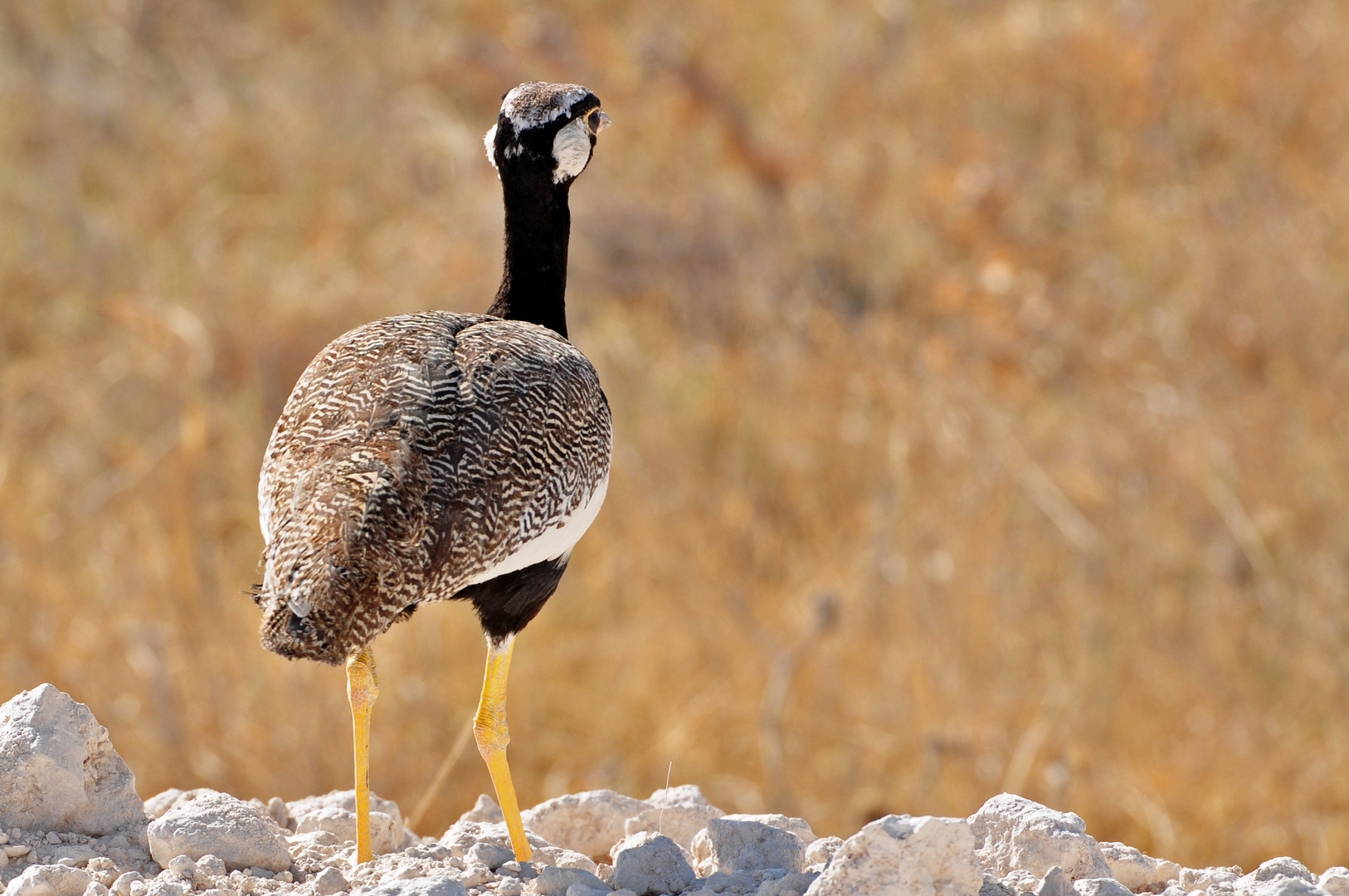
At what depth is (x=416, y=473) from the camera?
3.44 meters

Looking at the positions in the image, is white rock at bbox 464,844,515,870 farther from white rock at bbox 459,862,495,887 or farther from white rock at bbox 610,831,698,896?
white rock at bbox 610,831,698,896

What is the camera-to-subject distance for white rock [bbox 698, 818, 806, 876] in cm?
390

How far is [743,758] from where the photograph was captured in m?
8.12

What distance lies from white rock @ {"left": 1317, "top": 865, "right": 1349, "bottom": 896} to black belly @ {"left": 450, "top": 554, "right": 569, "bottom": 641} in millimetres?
2013

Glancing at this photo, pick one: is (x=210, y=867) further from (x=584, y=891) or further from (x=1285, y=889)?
(x=1285, y=889)

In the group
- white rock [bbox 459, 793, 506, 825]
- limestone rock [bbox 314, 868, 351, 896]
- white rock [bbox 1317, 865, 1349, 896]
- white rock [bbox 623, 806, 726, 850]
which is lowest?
white rock [bbox 1317, 865, 1349, 896]

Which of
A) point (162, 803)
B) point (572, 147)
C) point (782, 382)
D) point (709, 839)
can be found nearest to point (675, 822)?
point (709, 839)

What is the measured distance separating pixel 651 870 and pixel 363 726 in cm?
82

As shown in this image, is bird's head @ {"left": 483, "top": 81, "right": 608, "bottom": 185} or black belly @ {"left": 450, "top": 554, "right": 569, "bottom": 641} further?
bird's head @ {"left": 483, "top": 81, "right": 608, "bottom": 185}

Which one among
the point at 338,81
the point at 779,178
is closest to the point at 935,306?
the point at 779,178

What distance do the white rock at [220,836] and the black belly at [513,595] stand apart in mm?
754

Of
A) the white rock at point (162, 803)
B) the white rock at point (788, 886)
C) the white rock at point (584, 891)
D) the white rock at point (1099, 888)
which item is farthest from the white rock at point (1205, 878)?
the white rock at point (162, 803)

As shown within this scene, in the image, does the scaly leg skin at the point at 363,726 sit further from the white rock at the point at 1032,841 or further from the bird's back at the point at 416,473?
the white rock at the point at 1032,841

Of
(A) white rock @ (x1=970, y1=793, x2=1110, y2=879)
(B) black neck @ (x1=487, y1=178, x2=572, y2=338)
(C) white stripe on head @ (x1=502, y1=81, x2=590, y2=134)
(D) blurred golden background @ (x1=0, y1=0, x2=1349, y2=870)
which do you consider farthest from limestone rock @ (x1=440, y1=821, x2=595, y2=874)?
(D) blurred golden background @ (x1=0, y1=0, x2=1349, y2=870)
